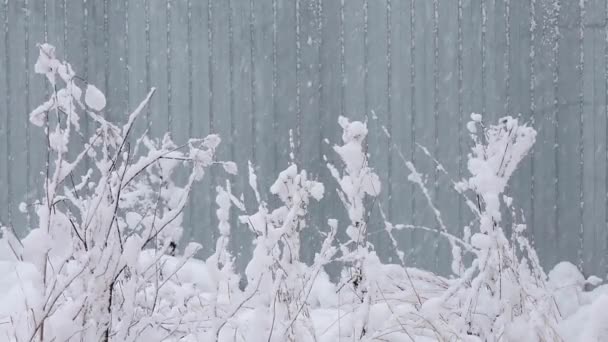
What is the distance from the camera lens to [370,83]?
14.5ft

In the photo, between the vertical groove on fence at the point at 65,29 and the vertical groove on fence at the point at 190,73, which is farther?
the vertical groove on fence at the point at 65,29

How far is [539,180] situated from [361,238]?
7.54ft

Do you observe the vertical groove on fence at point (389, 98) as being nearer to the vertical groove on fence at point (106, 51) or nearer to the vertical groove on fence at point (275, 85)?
the vertical groove on fence at point (275, 85)

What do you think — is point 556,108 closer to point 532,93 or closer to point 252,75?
point 532,93

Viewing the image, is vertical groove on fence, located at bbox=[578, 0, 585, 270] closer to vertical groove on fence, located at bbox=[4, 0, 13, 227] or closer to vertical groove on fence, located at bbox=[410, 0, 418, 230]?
vertical groove on fence, located at bbox=[410, 0, 418, 230]

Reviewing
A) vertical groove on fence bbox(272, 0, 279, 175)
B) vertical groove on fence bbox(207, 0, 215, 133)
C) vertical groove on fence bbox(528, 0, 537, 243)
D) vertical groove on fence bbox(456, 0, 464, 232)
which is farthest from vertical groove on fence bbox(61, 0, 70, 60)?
vertical groove on fence bbox(528, 0, 537, 243)

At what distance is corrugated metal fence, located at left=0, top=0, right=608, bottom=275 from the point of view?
4.25 metres

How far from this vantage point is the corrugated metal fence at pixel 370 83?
167 inches

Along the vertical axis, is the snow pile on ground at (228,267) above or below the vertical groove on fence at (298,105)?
below

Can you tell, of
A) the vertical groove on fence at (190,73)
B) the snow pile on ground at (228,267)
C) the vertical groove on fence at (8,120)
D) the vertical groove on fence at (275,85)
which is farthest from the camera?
the vertical groove on fence at (8,120)

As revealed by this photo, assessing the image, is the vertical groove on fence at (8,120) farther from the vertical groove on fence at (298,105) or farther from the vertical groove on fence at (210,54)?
the vertical groove on fence at (298,105)

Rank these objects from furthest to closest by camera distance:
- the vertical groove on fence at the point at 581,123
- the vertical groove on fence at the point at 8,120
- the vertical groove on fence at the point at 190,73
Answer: the vertical groove on fence at the point at 8,120 → the vertical groove on fence at the point at 190,73 → the vertical groove on fence at the point at 581,123

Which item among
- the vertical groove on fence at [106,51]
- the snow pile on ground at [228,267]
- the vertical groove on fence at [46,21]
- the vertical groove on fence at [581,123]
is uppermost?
the vertical groove on fence at [46,21]

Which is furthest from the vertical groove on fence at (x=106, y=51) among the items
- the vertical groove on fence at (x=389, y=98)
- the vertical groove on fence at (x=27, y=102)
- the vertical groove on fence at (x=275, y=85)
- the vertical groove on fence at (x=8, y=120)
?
the vertical groove on fence at (x=389, y=98)
